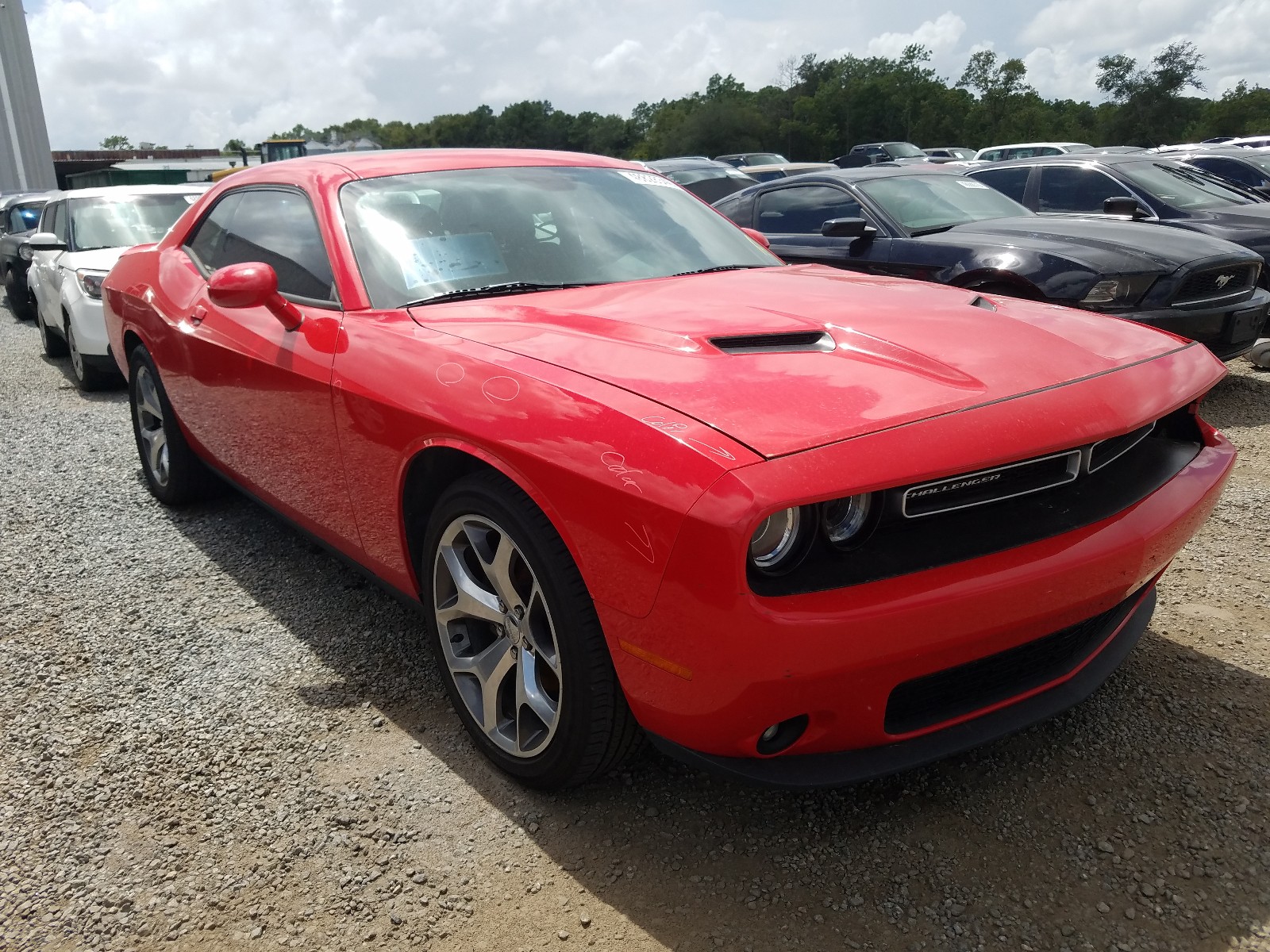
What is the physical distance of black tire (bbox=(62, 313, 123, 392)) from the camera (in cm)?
721

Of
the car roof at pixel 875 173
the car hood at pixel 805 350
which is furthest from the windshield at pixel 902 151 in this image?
the car hood at pixel 805 350

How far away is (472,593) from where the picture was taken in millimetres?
2338

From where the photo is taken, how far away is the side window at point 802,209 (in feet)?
22.2

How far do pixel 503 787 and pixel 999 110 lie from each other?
225 feet

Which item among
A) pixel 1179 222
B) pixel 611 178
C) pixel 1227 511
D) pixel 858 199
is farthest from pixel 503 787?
pixel 1179 222

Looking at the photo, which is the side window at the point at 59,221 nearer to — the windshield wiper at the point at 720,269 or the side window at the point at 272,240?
the side window at the point at 272,240

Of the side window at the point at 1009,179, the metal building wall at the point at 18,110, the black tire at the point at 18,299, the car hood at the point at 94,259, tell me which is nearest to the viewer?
the car hood at the point at 94,259

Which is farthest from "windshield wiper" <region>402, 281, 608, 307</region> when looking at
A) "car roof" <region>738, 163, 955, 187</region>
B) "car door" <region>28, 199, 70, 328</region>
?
"car door" <region>28, 199, 70, 328</region>

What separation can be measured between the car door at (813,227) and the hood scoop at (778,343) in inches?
168

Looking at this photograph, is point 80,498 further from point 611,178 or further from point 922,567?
point 922,567

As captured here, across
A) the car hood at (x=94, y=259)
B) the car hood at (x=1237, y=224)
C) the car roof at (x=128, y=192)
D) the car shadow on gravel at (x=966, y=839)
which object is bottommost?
the car shadow on gravel at (x=966, y=839)

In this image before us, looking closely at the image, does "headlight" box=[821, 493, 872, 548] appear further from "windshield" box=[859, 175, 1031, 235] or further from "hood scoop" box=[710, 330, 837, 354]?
"windshield" box=[859, 175, 1031, 235]

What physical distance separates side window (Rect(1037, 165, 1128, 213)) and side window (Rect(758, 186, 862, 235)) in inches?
99.4

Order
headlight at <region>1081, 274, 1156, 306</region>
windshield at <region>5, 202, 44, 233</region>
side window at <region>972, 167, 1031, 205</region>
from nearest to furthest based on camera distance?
headlight at <region>1081, 274, 1156, 306</region> < side window at <region>972, 167, 1031, 205</region> < windshield at <region>5, 202, 44, 233</region>
